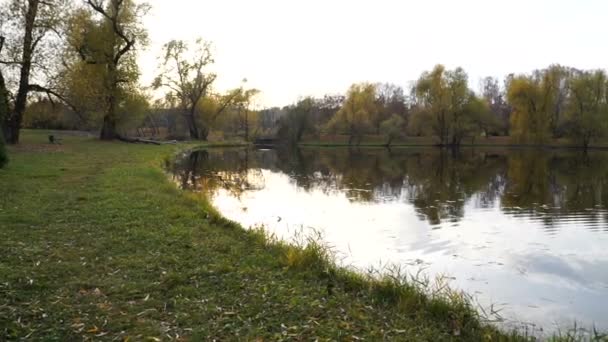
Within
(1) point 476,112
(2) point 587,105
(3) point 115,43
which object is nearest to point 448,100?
(1) point 476,112

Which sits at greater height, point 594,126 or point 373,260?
point 594,126

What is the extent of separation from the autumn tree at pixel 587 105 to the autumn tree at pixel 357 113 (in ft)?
92.0

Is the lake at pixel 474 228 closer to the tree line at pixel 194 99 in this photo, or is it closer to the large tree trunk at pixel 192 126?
the tree line at pixel 194 99

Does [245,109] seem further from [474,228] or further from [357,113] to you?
[474,228]

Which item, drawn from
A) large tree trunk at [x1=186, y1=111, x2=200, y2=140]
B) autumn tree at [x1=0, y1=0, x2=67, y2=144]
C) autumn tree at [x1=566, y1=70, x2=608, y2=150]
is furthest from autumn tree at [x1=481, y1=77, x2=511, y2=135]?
autumn tree at [x1=0, y1=0, x2=67, y2=144]

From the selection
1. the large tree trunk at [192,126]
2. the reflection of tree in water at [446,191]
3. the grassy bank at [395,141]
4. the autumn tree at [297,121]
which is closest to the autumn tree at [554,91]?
the grassy bank at [395,141]

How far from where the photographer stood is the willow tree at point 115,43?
34094mm

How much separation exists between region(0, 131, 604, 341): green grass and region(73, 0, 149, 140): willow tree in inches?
1106

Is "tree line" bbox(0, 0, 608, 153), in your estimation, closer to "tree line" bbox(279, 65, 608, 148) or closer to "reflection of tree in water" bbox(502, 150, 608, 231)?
"tree line" bbox(279, 65, 608, 148)

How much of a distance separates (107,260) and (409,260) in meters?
5.26

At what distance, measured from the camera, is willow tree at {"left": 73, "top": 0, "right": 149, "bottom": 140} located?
3409 centimetres

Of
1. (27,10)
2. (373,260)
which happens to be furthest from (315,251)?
(27,10)

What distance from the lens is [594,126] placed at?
57.9 m

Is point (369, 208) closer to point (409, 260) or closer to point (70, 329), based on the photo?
point (409, 260)
